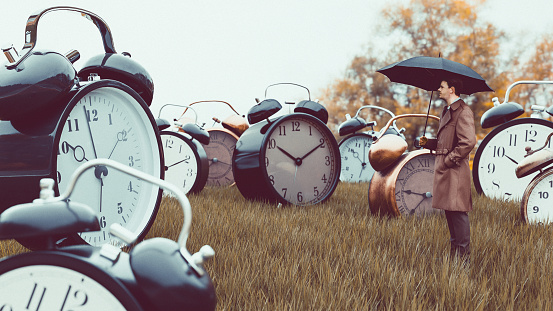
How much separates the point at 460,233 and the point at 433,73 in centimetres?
120

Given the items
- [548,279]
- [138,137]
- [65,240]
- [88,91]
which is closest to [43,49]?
[88,91]

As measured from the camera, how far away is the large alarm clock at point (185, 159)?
5609mm

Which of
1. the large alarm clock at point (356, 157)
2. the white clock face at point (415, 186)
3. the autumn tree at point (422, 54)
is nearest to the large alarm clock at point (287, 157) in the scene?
the white clock face at point (415, 186)

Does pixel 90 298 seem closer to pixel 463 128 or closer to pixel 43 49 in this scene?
pixel 43 49

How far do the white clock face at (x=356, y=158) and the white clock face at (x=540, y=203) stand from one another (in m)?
5.05

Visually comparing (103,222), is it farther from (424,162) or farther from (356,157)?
(356,157)

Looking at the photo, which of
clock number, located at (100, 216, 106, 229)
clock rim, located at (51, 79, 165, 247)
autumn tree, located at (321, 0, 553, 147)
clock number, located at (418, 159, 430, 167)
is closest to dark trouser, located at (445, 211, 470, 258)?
clock number, located at (418, 159, 430, 167)

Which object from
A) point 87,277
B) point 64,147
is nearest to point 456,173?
point 64,147

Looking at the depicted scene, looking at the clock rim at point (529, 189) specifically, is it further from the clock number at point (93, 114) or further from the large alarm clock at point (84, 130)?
the clock number at point (93, 114)

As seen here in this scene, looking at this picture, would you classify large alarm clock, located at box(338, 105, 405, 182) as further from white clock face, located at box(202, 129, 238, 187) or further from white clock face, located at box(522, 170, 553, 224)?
white clock face, located at box(522, 170, 553, 224)

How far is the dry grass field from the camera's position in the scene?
6.89 feet

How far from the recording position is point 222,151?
23.1 ft

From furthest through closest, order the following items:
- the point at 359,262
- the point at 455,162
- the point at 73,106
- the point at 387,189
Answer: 1. the point at 387,189
2. the point at 455,162
3. the point at 359,262
4. the point at 73,106

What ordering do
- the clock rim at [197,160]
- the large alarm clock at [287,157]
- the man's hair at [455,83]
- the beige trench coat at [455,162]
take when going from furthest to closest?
the clock rim at [197,160] < the large alarm clock at [287,157] < the man's hair at [455,83] < the beige trench coat at [455,162]
